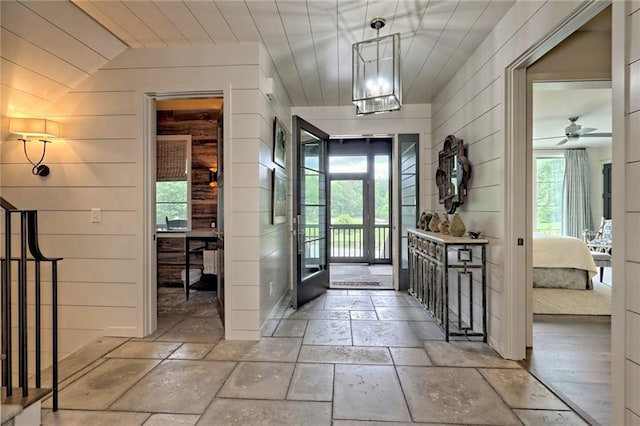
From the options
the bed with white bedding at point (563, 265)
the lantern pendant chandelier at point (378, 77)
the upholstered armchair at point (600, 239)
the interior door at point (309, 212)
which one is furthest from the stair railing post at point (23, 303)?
the upholstered armchair at point (600, 239)

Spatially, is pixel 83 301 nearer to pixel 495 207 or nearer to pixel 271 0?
pixel 271 0

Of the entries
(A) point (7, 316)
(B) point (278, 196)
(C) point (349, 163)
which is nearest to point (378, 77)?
(B) point (278, 196)

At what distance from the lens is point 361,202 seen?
7.10 metres

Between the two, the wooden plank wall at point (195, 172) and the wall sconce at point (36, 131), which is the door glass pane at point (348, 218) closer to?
the wooden plank wall at point (195, 172)

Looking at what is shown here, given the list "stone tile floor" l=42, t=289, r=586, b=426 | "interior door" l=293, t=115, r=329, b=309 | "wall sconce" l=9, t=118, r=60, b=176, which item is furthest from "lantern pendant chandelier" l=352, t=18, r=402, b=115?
"wall sconce" l=9, t=118, r=60, b=176

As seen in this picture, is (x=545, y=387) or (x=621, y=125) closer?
(x=621, y=125)

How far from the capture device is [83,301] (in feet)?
9.60

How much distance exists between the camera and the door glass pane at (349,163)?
277 inches

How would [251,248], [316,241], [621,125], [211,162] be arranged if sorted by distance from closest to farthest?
[621,125]
[251,248]
[316,241]
[211,162]

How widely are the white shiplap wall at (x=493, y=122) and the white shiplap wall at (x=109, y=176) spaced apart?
1.95 meters

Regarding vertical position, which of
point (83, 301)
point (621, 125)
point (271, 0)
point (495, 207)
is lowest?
point (83, 301)

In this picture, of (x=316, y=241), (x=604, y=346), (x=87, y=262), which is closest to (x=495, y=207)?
(x=604, y=346)

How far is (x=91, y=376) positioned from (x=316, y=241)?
2.66 metres

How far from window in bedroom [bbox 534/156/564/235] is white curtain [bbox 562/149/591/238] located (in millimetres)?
159
